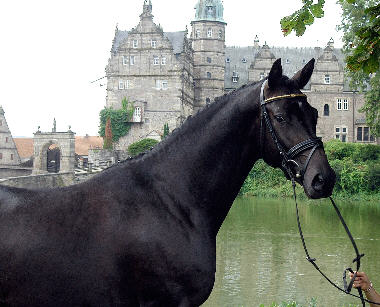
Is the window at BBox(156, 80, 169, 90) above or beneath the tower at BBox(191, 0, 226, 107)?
beneath

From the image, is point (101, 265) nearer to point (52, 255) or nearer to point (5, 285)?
point (52, 255)

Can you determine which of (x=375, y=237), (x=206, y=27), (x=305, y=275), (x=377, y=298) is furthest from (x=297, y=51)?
(x=377, y=298)

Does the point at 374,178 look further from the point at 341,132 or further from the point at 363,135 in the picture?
the point at 341,132

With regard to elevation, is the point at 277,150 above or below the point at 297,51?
below

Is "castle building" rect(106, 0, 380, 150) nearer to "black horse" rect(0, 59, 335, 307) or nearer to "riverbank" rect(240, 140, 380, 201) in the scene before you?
"riverbank" rect(240, 140, 380, 201)

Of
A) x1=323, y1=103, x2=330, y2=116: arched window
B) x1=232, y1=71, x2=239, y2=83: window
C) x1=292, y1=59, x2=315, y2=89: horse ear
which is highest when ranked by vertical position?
x1=232, y1=71, x2=239, y2=83: window

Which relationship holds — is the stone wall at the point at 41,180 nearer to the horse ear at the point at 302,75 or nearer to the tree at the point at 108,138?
the tree at the point at 108,138

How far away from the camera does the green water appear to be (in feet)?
34.0

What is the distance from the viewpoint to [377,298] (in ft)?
12.1

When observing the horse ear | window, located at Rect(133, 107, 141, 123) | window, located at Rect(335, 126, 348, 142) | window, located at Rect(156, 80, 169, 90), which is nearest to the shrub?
window, located at Rect(335, 126, 348, 142)

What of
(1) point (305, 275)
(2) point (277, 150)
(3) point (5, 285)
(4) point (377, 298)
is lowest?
(1) point (305, 275)

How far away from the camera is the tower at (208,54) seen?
5075 centimetres

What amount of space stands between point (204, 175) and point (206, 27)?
49686mm

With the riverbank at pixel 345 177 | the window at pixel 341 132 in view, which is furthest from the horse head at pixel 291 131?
the window at pixel 341 132
